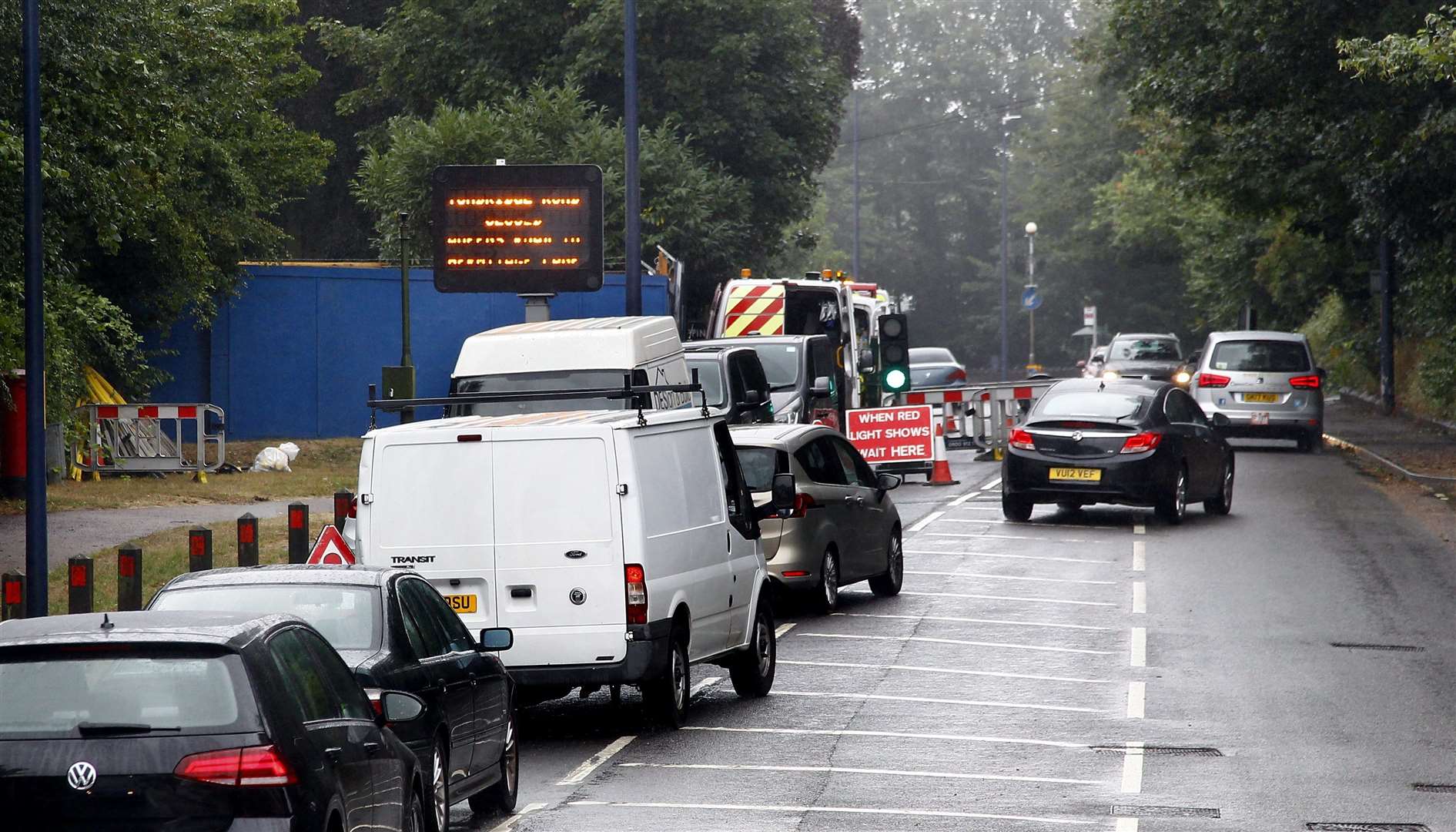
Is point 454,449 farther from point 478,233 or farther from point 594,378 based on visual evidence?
point 478,233

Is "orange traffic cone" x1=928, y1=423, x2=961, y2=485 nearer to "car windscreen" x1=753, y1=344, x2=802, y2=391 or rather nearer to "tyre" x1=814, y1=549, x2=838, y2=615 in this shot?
"car windscreen" x1=753, y1=344, x2=802, y2=391

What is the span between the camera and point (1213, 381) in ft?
110

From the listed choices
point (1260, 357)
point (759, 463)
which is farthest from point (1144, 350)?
point (759, 463)

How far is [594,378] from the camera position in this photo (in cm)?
1805

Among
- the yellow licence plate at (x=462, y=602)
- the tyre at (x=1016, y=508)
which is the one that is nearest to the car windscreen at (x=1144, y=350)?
the tyre at (x=1016, y=508)

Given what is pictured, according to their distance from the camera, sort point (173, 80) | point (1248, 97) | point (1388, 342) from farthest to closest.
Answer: point (1388, 342) → point (1248, 97) → point (173, 80)

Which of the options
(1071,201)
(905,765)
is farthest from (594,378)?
(1071,201)

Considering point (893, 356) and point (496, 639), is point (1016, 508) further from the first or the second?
point (496, 639)

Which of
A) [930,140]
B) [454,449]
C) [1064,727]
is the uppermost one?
[930,140]

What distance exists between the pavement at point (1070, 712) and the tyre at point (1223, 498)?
293 cm

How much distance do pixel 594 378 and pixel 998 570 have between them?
450cm

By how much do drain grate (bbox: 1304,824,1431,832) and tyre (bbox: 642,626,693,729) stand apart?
392cm

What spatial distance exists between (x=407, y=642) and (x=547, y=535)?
8.86 ft

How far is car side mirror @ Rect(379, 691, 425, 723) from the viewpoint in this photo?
7.53m
